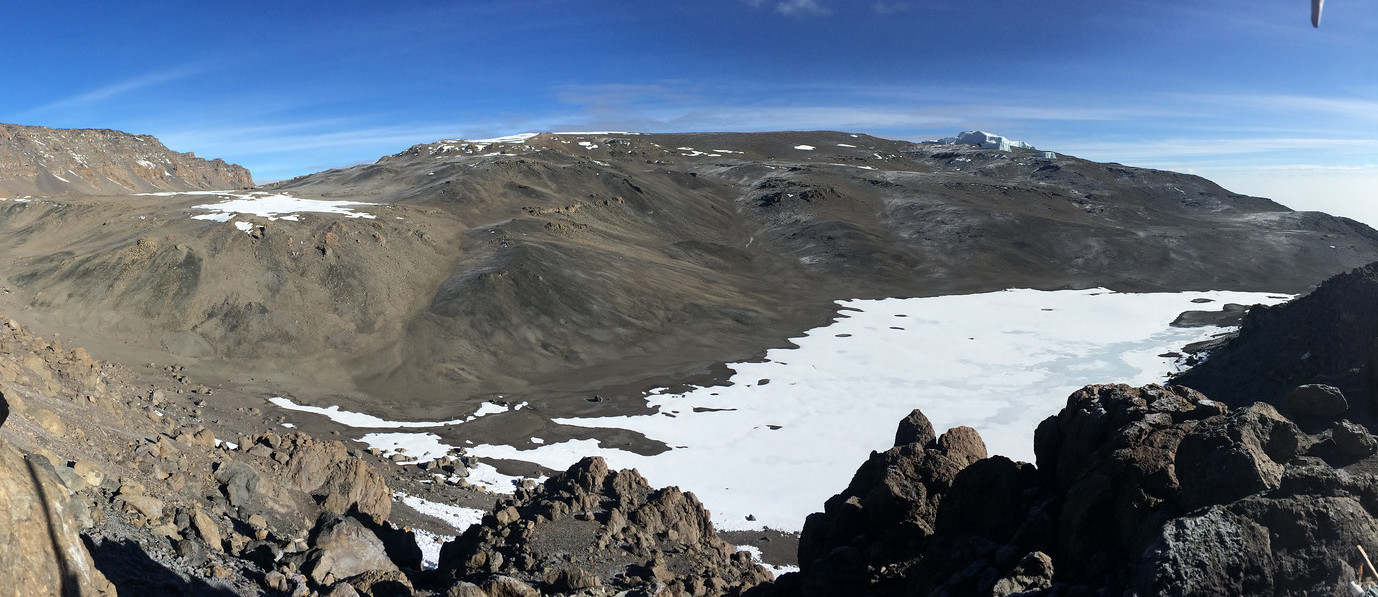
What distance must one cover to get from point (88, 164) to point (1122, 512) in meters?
183

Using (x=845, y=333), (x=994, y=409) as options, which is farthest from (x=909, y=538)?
(x=845, y=333)

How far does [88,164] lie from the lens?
14700 centimetres

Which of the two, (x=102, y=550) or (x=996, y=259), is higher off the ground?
(x=996, y=259)

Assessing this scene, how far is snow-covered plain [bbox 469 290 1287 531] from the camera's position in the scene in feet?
103

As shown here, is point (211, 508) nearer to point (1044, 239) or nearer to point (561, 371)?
point (561, 371)

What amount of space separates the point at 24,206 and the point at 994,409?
76138 millimetres

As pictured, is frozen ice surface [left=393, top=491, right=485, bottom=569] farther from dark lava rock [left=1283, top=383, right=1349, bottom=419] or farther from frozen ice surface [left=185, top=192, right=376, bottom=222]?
frozen ice surface [left=185, top=192, right=376, bottom=222]

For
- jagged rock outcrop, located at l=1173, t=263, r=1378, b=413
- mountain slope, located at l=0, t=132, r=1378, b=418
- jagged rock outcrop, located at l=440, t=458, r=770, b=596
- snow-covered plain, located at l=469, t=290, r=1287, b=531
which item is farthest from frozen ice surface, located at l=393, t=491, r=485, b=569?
jagged rock outcrop, located at l=1173, t=263, r=1378, b=413

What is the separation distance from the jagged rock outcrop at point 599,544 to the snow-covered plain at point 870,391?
6.67 metres

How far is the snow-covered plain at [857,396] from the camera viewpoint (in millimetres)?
31094

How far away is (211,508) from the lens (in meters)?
16.1

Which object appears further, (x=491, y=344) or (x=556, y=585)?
(x=491, y=344)

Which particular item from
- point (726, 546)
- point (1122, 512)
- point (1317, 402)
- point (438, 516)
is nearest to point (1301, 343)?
point (1317, 402)

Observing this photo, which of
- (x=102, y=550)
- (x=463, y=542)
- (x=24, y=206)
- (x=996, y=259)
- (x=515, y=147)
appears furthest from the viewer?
(x=515, y=147)
